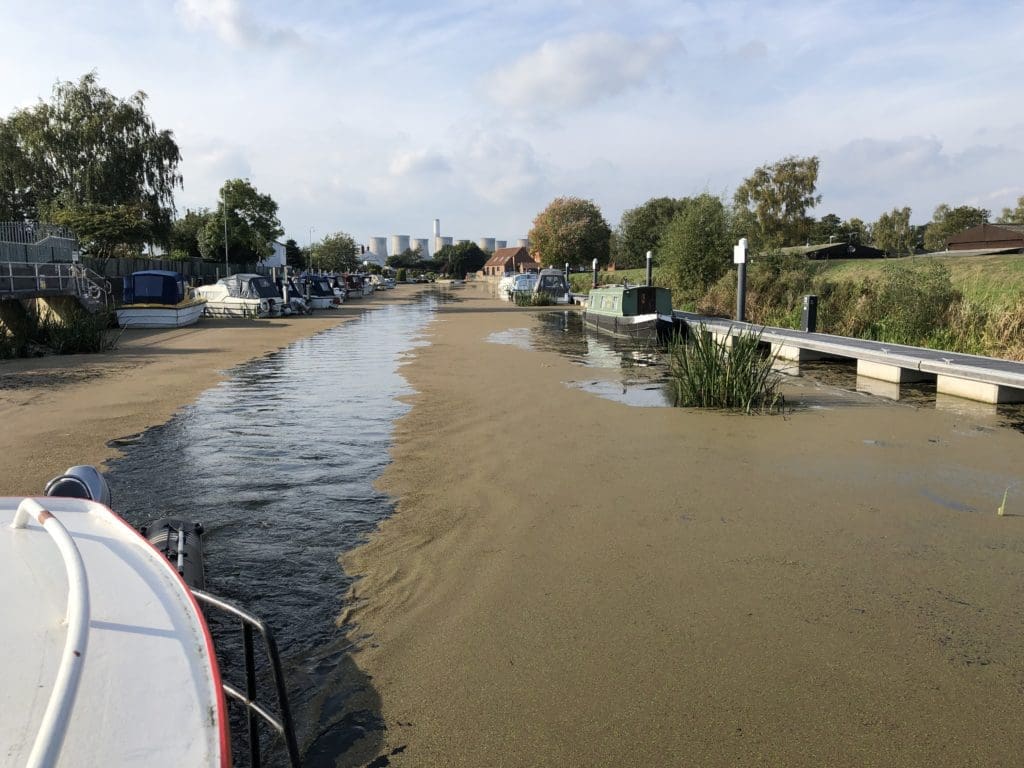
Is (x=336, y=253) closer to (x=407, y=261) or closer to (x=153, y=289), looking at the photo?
(x=407, y=261)

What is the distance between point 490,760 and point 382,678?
0.89 metres

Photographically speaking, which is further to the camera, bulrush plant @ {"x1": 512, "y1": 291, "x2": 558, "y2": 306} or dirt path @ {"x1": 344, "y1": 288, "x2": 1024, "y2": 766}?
bulrush plant @ {"x1": 512, "y1": 291, "x2": 558, "y2": 306}

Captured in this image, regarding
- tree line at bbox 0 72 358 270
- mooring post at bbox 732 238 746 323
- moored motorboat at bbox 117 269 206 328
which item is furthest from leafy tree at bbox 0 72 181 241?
mooring post at bbox 732 238 746 323

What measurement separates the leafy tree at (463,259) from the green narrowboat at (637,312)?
11859 cm

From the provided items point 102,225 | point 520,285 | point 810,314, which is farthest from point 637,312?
point 102,225

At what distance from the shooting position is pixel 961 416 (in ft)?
→ 35.7

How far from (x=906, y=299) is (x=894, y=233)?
54.5m

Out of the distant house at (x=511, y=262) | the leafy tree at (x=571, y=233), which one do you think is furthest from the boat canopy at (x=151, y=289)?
the distant house at (x=511, y=262)

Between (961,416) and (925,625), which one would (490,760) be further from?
(961,416)

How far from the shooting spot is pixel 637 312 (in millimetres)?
23641

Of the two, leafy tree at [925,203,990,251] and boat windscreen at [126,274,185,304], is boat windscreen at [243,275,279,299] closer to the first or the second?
boat windscreen at [126,274,185,304]

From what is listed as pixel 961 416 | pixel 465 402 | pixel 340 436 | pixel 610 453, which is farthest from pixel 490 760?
pixel 961 416

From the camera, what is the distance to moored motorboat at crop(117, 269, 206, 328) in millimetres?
26781

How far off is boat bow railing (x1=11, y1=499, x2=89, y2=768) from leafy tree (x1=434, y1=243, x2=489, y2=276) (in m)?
141
